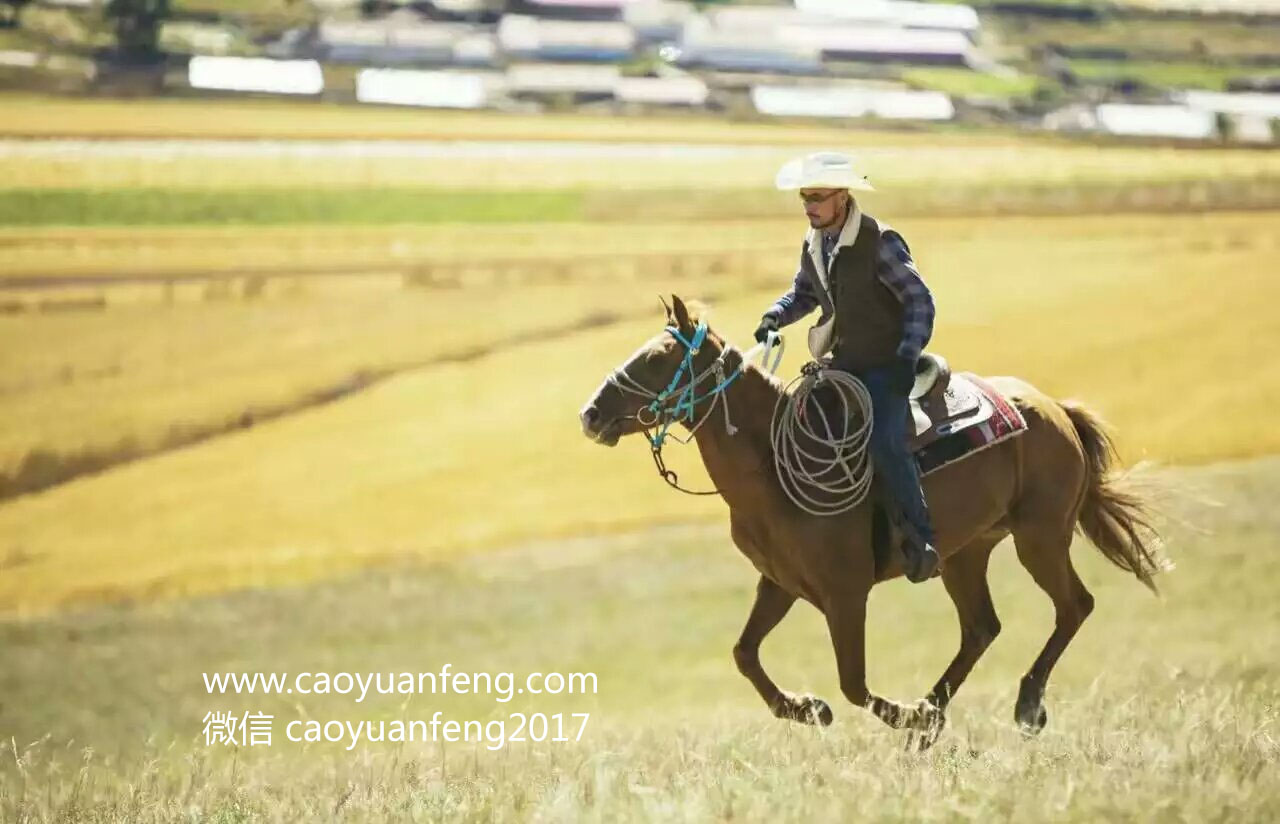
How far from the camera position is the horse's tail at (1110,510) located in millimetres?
6586

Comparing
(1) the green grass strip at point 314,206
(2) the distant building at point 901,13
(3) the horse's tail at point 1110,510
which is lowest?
(1) the green grass strip at point 314,206

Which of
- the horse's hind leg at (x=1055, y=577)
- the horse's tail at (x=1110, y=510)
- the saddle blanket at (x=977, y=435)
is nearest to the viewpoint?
the saddle blanket at (x=977, y=435)

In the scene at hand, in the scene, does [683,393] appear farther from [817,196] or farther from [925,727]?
[925,727]

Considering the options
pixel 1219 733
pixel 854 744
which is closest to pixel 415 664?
pixel 854 744

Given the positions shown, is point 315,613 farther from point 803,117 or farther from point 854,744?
point 803,117

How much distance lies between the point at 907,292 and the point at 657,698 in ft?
13.0

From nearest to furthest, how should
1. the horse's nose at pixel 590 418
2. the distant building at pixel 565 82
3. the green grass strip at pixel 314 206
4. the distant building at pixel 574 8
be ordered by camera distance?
the horse's nose at pixel 590 418 < the green grass strip at pixel 314 206 < the distant building at pixel 565 82 < the distant building at pixel 574 8

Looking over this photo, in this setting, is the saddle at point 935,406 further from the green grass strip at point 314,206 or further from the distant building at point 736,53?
the distant building at point 736,53

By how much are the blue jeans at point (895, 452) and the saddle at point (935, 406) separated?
0.11 m

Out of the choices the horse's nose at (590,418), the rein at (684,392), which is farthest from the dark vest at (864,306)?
the horse's nose at (590,418)

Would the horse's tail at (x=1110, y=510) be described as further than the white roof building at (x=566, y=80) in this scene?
No

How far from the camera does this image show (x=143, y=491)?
9.99 m

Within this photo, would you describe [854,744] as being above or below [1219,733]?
below

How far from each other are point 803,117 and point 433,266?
3.13 metres
